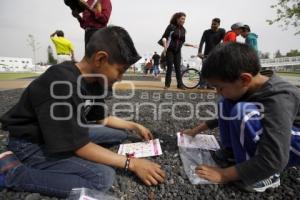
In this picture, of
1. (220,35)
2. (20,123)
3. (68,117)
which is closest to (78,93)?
(68,117)

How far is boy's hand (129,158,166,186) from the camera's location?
1559 mm

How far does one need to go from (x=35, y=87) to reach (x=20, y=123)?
0.25 meters

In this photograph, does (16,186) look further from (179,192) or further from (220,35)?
(220,35)

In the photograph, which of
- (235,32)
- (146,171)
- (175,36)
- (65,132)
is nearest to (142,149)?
(146,171)

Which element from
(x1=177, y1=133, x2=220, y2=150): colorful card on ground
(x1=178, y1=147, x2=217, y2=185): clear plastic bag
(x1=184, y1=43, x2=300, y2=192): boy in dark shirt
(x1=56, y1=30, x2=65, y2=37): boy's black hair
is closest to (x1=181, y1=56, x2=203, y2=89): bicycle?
(x1=56, y1=30, x2=65, y2=37): boy's black hair

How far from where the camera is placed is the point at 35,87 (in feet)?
4.68

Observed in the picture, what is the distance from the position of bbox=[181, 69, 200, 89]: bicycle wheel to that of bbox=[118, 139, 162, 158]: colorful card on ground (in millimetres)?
4522

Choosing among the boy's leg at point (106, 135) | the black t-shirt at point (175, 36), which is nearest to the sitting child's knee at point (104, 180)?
the boy's leg at point (106, 135)

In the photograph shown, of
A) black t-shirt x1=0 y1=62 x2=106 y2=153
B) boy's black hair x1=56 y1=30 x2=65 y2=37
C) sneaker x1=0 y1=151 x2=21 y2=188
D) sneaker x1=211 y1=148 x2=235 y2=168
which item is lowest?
sneaker x1=211 y1=148 x2=235 y2=168

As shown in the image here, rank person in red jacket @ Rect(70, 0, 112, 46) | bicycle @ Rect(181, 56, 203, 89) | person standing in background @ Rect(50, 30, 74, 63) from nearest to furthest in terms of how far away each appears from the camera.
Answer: person in red jacket @ Rect(70, 0, 112, 46), person standing in background @ Rect(50, 30, 74, 63), bicycle @ Rect(181, 56, 203, 89)

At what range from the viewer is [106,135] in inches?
84.4

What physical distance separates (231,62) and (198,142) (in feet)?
3.05

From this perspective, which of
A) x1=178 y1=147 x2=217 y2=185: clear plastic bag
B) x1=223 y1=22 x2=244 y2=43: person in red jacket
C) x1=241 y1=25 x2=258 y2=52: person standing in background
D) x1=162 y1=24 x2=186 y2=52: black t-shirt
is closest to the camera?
x1=178 y1=147 x2=217 y2=185: clear plastic bag

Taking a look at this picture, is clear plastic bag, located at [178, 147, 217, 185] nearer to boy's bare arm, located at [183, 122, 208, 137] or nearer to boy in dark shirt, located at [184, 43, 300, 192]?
boy in dark shirt, located at [184, 43, 300, 192]
